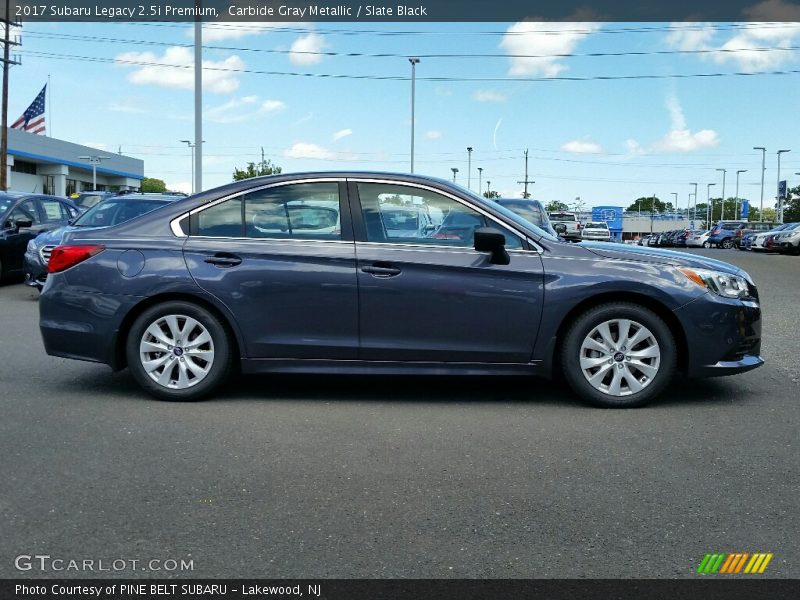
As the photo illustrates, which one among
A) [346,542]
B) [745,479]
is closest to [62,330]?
[346,542]

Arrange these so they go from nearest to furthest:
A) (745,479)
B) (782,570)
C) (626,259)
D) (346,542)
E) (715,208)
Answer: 1. (782,570)
2. (346,542)
3. (745,479)
4. (626,259)
5. (715,208)

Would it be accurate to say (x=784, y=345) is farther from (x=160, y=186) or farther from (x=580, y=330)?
(x=160, y=186)

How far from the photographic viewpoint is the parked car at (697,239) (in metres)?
61.1

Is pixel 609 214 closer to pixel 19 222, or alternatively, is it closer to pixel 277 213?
pixel 19 222

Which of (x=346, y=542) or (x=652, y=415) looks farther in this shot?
(x=652, y=415)

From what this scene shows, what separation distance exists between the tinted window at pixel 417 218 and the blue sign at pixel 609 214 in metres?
67.4

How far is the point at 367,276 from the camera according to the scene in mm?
5727

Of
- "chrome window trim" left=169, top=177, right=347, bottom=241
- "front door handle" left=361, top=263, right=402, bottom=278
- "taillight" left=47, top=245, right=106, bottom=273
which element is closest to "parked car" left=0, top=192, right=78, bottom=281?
"taillight" left=47, top=245, right=106, bottom=273

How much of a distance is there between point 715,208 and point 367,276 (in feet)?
625

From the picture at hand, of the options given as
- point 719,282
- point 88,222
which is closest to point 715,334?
point 719,282

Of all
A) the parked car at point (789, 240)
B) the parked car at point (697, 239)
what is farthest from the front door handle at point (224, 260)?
the parked car at point (697, 239)

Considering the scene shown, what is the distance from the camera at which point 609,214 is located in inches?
2881

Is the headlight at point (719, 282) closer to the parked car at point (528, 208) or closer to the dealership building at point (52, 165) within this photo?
the parked car at point (528, 208)

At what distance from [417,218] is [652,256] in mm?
1662
